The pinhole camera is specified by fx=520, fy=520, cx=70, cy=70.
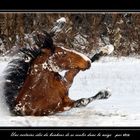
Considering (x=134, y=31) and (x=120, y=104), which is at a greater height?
(x=134, y=31)

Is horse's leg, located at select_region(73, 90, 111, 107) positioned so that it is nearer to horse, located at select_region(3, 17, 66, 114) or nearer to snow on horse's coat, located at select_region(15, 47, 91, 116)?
snow on horse's coat, located at select_region(15, 47, 91, 116)

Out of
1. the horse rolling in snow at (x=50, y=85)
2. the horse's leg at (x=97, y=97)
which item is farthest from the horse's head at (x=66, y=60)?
the horse's leg at (x=97, y=97)

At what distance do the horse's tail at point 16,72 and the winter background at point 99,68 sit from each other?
0.12ft

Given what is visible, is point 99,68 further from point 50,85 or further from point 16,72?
point 16,72

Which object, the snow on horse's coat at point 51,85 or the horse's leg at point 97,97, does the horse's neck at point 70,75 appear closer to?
the snow on horse's coat at point 51,85

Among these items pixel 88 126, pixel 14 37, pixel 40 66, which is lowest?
pixel 88 126

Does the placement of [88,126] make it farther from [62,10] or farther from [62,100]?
[62,10]

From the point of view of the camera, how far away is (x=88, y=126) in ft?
9.39

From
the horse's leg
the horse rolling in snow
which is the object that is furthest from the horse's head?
the horse's leg

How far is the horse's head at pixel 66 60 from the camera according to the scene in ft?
9.49

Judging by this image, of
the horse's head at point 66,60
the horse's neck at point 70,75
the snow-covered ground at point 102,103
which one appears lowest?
the snow-covered ground at point 102,103

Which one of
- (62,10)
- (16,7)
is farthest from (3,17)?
(62,10)

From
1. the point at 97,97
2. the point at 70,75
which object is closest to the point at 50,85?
the point at 70,75

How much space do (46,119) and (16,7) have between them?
64cm
